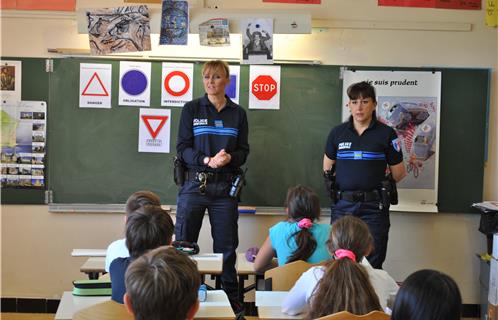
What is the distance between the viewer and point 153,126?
15.2 feet

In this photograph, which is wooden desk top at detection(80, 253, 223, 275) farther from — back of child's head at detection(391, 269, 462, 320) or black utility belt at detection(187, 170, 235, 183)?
back of child's head at detection(391, 269, 462, 320)

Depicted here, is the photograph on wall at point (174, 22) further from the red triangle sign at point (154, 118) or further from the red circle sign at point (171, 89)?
the red triangle sign at point (154, 118)

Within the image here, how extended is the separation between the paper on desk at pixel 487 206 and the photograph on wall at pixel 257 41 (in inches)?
77.5

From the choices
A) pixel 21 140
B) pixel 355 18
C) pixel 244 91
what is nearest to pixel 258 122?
pixel 244 91

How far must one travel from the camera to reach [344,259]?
207cm

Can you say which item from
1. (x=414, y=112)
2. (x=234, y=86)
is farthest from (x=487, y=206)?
(x=234, y=86)

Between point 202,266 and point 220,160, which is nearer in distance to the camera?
point 202,266

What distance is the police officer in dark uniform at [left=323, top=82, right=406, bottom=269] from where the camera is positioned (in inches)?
156

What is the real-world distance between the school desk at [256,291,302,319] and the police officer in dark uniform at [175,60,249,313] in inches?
60.2

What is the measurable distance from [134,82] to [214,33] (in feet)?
2.51

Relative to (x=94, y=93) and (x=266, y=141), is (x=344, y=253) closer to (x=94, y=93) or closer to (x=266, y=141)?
(x=266, y=141)

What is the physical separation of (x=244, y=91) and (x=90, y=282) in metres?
2.47

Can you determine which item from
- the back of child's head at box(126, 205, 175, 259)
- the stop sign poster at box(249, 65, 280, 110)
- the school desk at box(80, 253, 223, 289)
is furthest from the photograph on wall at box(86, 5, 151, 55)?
the back of child's head at box(126, 205, 175, 259)

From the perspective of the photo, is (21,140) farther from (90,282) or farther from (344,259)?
(344,259)
